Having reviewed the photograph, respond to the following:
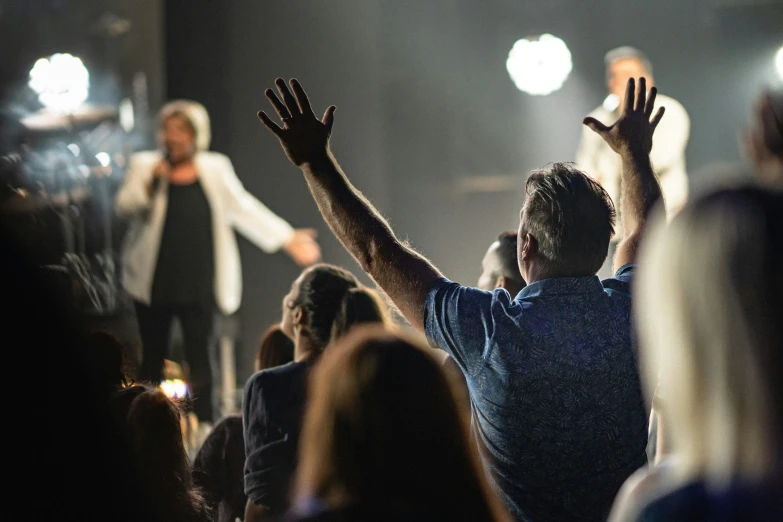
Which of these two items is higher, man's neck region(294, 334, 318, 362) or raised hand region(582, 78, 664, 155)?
raised hand region(582, 78, 664, 155)

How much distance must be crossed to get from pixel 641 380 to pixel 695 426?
0.76 metres

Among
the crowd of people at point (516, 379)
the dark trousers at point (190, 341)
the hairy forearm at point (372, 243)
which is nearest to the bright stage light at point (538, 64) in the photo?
the dark trousers at point (190, 341)

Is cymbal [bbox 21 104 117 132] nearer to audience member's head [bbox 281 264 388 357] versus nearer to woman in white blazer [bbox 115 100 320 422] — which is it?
woman in white blazer [bbox 115 100 320 422]

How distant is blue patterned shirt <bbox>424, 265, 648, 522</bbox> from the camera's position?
1.65 metres

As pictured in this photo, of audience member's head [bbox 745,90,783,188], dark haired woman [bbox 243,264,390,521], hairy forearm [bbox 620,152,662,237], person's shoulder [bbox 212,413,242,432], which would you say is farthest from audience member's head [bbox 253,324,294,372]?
audience member's head [bbox 745,90,783,188]

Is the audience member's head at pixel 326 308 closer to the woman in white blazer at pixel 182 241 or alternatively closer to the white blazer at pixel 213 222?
the woman in white blazer at pixel 182 241

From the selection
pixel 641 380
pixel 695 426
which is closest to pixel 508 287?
pixel 641 380

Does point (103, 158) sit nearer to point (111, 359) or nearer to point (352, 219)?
point (111, 359)

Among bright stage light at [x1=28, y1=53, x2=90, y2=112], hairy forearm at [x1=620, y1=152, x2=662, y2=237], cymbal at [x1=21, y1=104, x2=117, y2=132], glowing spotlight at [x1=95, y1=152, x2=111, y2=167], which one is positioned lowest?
hairy forearm at [x1=620, y1=152, x2=662, y2=237]

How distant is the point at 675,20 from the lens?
318 inches

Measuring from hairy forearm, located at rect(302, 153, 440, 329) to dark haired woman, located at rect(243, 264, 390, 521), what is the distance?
2.80 ft

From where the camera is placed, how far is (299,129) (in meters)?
1.90

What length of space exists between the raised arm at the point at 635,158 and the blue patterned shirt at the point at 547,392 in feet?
1.31

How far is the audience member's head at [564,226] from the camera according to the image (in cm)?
176
